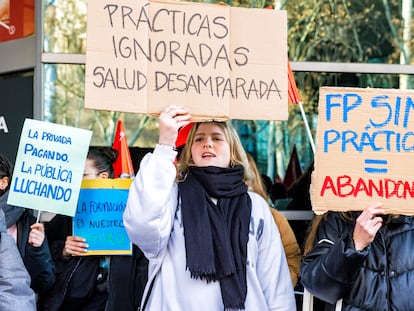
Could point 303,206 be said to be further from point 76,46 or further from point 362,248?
point 362,248

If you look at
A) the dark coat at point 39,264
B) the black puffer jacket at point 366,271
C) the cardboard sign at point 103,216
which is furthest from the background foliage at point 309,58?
the black puffer jacket at point 366,271

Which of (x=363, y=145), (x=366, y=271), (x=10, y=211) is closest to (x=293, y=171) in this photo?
(x=10, y=211)

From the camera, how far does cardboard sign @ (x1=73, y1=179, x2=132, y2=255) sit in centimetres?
420

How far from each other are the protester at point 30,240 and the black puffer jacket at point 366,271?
4.38ft

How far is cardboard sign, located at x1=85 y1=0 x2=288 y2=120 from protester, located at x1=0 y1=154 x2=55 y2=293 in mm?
950

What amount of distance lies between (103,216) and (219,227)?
914 millimetres

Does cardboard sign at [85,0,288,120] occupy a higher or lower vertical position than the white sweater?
higher

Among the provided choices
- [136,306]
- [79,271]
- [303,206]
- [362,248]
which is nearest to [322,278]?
[362,248]

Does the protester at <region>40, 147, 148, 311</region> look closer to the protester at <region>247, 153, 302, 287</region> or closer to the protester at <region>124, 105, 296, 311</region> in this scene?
the protester at <region>124, 105, 296, 311</region>

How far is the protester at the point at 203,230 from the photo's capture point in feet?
11.1

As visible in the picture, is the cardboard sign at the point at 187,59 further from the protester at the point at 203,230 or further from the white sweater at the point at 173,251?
the white sweater at the point at 173,251

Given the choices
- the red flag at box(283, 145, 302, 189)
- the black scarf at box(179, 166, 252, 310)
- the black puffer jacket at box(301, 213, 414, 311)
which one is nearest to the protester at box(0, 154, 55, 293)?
the black scarf at box(179, 166, 252, 310)

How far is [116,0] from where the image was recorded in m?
3.53

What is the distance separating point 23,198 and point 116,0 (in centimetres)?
117
